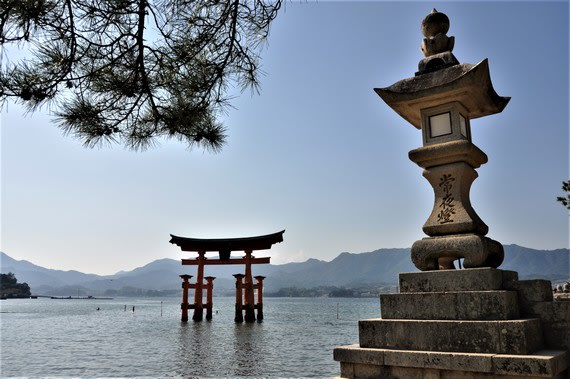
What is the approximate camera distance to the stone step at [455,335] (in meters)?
3.35

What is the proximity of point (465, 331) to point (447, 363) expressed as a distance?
12.5 inches

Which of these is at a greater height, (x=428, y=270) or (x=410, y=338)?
(x=428, y=270)

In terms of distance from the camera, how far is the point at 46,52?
3.54 m

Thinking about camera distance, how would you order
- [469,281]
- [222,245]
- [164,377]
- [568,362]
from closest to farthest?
[568,362]
[469,281]
[164,377]
[222,245]

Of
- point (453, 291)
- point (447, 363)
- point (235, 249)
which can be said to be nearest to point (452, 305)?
point (453, 291)

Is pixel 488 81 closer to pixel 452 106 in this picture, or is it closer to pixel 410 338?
pixel 452 106

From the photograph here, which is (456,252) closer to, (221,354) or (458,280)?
(458,280)

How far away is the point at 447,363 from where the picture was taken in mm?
3455

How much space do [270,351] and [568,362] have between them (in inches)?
628

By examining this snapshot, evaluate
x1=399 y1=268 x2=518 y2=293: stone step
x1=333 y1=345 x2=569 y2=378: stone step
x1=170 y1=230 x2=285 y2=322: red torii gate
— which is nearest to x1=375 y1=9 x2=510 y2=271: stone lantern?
x1=399 y1=268 x2=518 y2=293: stone step

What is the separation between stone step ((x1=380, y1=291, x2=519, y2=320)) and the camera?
11.7 ft

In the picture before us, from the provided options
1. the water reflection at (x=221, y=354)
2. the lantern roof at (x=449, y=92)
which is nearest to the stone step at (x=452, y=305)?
the lantern roof at (x=449, y=92)

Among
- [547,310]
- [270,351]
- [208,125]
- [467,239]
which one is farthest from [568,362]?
[270,351]

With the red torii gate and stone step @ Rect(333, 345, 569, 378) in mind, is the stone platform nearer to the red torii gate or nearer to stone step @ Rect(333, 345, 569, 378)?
stone step @ Rect(333, 345, 569, 378)
